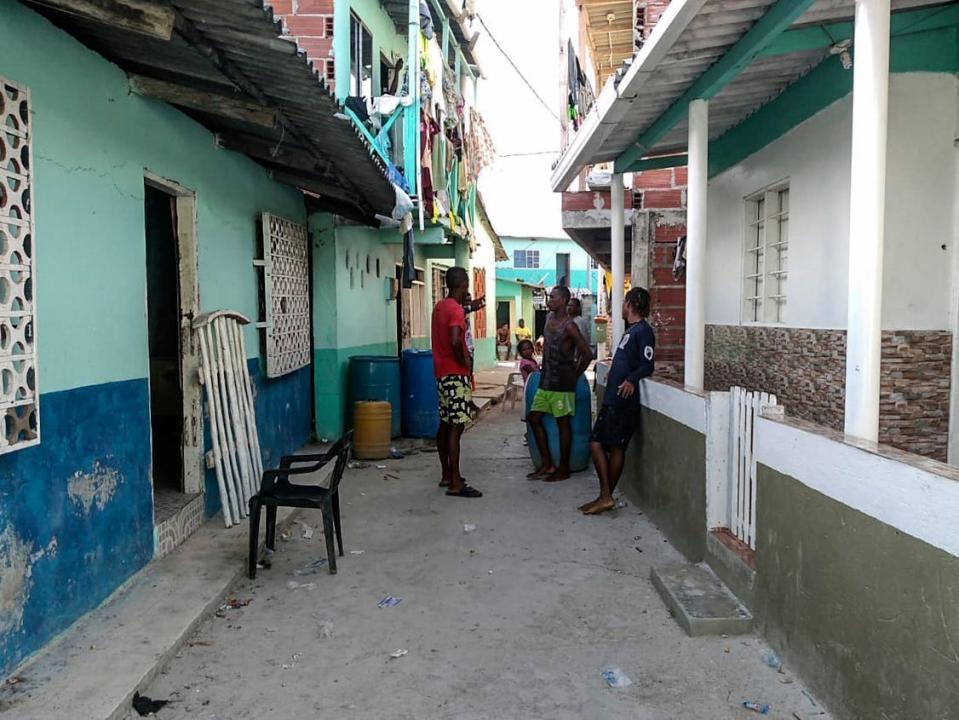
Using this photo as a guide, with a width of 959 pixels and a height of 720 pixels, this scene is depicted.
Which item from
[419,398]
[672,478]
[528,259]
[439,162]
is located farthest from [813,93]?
[528,259]

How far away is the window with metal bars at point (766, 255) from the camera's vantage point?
6527 millimetres

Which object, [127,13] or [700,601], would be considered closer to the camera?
[127,13]

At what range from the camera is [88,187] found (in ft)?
12.7

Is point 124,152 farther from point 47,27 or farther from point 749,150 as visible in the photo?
point 749,150

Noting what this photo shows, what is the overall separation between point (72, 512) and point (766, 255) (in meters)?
5.65

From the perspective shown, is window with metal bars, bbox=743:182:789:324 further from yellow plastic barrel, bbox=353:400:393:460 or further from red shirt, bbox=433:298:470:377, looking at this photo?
yellow plastic barrel, bbox=353:400:393:460

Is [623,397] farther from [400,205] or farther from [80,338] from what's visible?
[80,338]

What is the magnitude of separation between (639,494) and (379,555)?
7.48 ft

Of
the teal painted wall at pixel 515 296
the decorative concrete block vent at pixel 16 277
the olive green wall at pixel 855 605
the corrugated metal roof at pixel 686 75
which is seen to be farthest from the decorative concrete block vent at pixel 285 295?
the teal painted wall at pixel 515 296

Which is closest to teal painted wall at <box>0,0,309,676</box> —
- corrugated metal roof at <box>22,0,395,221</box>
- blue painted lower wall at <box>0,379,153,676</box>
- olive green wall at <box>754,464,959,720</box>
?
blue painted lower wall at <box>0,379,153,676</box>

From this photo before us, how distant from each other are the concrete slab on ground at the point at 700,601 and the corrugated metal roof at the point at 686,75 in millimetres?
3088

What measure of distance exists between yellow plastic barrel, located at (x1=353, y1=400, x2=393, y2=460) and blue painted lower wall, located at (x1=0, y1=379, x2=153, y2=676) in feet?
13.1

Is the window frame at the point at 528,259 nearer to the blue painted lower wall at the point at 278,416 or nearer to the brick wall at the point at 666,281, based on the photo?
the brick wall at the point at 666,281

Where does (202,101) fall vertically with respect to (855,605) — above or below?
above
